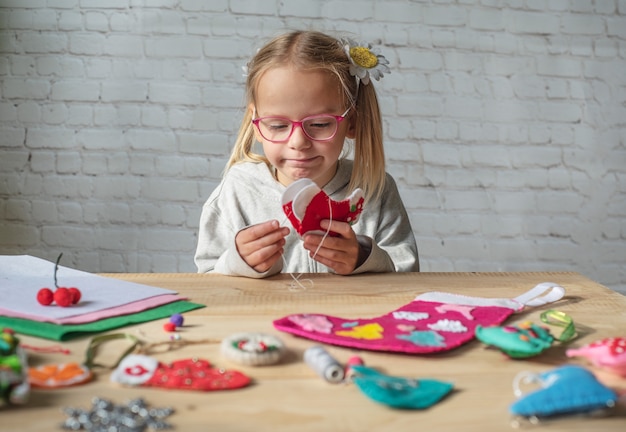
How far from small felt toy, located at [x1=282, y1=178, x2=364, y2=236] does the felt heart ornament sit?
47 centimetres

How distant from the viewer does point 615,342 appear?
0.79 m

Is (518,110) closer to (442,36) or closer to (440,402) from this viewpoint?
(442,36)

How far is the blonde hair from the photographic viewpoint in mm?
1542

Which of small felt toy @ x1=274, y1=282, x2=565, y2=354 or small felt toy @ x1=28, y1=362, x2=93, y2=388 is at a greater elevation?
small felt toy @ x1=274, y1=282, x2=565, y2=354

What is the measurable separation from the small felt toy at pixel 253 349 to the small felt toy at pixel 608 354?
331 millimetres

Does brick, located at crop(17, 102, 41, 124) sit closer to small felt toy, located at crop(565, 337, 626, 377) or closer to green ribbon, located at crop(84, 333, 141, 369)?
green ribbon, located at crop(84, 333, 141, 369)

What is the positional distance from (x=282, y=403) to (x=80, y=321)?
35 centimetres

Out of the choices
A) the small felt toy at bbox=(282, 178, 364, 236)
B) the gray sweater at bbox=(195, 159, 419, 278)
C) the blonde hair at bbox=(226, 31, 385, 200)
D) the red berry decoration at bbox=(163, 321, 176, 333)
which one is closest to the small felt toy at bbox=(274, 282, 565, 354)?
the red berry decoration at bbox=(163, 321, 176, 333)

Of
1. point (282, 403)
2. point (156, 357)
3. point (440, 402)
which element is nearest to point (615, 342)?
point (440, 402)

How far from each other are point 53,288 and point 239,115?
6.33 feet

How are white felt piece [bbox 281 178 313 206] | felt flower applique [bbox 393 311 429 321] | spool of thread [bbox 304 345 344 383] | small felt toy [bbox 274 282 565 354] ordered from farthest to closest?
white felt piece [bbox 281 178 313 206], felt flower applique [bbox 393 311 429 321], small felt toy [bbox 274 282 565 354], spool of thread [bbox 304 345 344 383]

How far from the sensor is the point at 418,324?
0.94 meters

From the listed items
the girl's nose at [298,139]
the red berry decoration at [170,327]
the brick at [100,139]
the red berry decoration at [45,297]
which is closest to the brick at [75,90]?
the brick at [100,139]

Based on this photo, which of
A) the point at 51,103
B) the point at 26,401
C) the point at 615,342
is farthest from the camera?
the point at 51,103
